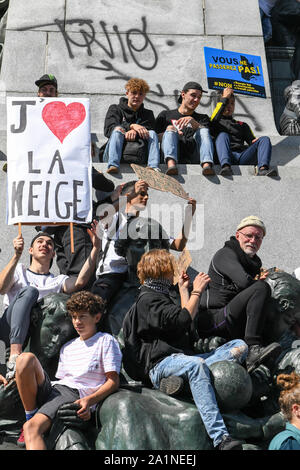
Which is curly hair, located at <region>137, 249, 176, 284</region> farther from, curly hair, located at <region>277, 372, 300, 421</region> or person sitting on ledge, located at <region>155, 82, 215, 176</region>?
person sitting on ledge, located at <region>155, 82, 215, 176</region>

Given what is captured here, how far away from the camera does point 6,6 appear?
48.0ft

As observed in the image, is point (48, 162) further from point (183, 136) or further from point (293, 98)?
point (293, 98)

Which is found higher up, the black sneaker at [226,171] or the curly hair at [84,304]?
the black sneaker at [226,171]

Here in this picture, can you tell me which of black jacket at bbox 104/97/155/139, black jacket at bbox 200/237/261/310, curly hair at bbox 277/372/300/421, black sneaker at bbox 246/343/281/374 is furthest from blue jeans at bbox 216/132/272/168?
curly hair at bbox 277/372/300/421

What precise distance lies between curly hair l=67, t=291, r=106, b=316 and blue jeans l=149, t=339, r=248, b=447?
665 mm

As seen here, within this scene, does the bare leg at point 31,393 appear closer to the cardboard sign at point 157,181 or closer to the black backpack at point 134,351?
the black backpack at point 134,351

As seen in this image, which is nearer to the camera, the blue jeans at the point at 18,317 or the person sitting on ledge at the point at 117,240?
the blue jeans at the point at 18,317

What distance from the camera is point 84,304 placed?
7094 millimetres

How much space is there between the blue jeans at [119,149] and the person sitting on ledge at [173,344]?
2.90m

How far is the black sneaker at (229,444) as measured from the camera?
20.6ft

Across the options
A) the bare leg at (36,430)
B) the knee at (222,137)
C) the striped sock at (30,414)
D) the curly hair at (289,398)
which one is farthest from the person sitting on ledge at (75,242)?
the curly hair at (289,398)

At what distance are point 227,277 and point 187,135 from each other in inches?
125
